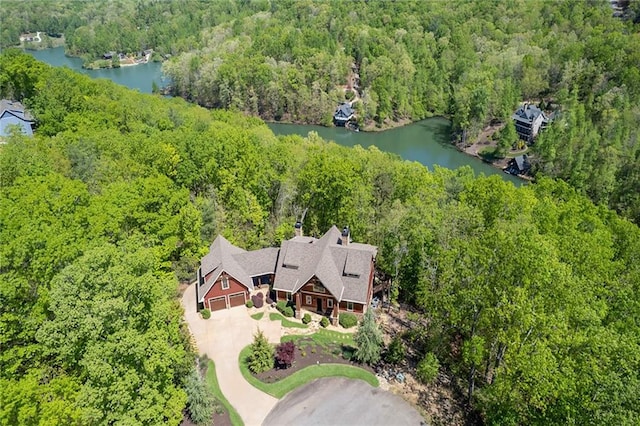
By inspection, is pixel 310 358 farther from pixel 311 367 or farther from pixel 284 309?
pixel 284 309

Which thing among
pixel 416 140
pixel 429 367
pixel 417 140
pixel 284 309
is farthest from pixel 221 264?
pixel 417 140

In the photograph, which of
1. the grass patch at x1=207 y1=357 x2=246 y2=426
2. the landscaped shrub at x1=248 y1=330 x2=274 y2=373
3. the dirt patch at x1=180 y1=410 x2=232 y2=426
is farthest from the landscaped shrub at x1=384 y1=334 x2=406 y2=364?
the dirt patch at x1=180 y1=410 x2=232 y2=426

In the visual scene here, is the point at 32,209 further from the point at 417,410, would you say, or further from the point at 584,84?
the point at 584,84

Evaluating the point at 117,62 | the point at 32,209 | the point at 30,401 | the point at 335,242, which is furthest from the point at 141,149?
the point at 117,62

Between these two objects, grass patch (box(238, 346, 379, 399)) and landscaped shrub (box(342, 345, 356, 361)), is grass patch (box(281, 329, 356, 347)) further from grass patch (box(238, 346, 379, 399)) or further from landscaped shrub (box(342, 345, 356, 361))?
grass patch (box(238, 346, 379, 399))

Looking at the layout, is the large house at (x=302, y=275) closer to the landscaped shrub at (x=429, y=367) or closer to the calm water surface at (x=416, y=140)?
the landscaped shrub at (x=429, y=367)

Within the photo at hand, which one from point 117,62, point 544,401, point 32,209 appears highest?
point 32,209

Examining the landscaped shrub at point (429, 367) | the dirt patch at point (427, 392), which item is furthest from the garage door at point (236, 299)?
the landscaped shrub at point (429, 367)
